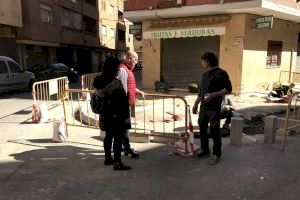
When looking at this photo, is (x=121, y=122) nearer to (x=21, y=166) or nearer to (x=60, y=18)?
(x=21, y=166)

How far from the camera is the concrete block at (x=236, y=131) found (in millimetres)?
6238

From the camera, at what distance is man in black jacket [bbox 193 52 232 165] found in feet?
17.0

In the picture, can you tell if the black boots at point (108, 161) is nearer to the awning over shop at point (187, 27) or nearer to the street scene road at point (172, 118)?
the street scene road at point (172, 118)

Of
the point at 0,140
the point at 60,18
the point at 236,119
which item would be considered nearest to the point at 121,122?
the point at 236,119

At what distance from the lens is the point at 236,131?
20.6ft

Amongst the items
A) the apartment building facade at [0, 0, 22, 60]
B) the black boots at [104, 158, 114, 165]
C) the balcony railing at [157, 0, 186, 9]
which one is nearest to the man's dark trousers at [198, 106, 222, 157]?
the black boots at [104, 158, 114, 165]

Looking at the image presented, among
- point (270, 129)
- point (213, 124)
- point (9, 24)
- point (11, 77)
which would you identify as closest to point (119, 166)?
point (213, 124)

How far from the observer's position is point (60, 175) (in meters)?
4.96

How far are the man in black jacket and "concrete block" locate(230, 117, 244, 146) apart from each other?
0.99 m

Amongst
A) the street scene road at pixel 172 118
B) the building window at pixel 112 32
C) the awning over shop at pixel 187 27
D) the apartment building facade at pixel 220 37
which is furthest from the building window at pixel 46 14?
the building window at pixel 112 32

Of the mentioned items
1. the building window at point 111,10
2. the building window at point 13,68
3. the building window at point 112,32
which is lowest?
the building window at point 13,68

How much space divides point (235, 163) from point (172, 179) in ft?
3.96

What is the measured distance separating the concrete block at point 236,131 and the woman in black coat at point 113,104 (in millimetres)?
2232

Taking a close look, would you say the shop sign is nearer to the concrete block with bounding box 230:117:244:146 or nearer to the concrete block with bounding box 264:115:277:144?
the concrete block with bounding box 264:115:277:144
